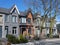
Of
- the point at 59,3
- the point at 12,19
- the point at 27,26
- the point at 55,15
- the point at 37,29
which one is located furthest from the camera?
the point at 37,29

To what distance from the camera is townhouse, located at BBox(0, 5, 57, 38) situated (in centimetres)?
3919

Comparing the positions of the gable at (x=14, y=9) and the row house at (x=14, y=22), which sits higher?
the gable at (x=14, y=9)

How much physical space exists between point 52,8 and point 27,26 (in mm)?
12295

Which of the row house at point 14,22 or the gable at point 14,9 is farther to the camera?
the gable at point 14,9

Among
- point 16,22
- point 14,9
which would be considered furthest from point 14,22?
point 14,9

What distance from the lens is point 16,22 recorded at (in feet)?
142

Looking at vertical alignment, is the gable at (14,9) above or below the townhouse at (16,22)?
above

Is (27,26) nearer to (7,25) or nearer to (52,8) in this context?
(7,25)

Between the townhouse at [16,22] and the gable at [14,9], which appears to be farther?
the gable at [14,9]

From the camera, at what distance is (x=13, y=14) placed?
4256cm

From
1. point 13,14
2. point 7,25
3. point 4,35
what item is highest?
point 13,14

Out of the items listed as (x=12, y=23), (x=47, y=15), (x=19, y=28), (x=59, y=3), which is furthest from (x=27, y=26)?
(x=59, y=3)

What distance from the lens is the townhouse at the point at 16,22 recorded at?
39.2 m

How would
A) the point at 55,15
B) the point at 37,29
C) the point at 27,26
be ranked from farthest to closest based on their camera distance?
the point at 37,29 → the point at 27,26 → the point at 55,15
